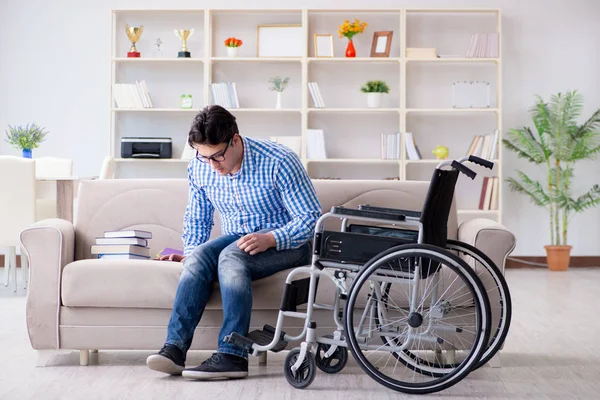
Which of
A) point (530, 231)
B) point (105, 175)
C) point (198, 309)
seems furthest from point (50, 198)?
point (530, 231)

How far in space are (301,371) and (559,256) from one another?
14.2ft

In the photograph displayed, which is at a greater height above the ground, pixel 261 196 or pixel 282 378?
pixel 261 196

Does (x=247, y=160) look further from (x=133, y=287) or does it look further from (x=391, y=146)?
(x=391, y=146)

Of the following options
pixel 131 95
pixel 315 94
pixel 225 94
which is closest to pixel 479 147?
pixel 315 94

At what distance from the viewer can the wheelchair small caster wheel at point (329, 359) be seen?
2926mm

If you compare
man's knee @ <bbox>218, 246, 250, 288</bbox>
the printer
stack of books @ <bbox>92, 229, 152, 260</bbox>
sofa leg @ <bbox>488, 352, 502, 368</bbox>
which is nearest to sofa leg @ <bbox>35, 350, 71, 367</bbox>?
stack of books @ <bbox>92, 229, 152, 260</bbox>

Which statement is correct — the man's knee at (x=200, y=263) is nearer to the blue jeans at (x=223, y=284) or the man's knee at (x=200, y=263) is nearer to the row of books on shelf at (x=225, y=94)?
the blue jeans at (x=223, y=284)

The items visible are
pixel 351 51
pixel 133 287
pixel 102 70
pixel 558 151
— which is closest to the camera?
pixel 133 287

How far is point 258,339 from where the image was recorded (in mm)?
2770

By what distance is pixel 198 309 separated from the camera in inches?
111

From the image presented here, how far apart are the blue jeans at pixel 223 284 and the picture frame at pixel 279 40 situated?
3978 mm

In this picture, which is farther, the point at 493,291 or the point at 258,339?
the point at 493,291

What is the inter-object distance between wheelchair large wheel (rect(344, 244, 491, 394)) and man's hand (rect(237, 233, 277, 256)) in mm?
366

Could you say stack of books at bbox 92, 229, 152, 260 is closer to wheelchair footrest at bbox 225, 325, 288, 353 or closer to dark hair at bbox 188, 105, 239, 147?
dark hair at bbox 188, 105, 239, 147
